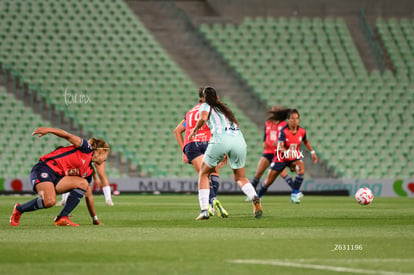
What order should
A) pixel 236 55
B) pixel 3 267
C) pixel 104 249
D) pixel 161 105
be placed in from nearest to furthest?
pixel 3 267
pixel 104 249
pixel 161 105
pixel 236 55

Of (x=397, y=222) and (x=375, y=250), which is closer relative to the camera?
(x=375, y=250)

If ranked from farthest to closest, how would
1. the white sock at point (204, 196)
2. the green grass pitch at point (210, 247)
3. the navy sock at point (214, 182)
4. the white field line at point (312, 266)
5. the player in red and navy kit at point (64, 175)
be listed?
the navy sock at point (214, 182) → the white sock at point (204, 196) → the player in red and navy kit at point (64, 175) → the green grass pitch at point (210, 247) → the white field line at point (312, 266)

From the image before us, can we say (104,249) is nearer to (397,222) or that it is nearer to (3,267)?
(3,267)

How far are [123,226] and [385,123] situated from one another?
1996 centimetres

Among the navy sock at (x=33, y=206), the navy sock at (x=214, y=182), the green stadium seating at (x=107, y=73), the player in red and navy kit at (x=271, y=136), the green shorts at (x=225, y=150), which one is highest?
the green stadium seating at (x=107, y=73)

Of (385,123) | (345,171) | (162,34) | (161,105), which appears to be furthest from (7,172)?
(385,123)

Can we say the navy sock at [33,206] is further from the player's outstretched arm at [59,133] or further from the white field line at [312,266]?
the white field line at [312,266]

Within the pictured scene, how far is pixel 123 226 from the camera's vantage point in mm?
10602

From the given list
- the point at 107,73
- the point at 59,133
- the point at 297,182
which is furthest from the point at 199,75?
the point at 59,133

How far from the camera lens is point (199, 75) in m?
30.7

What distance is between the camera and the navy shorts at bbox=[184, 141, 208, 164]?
509 inches

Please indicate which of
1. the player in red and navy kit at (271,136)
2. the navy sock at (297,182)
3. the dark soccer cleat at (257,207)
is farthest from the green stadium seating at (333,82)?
the dark soccer cleat at (257,207)

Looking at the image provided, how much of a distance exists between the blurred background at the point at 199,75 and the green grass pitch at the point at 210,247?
15.6 metres

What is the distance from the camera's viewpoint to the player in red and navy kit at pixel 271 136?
62.8ft
